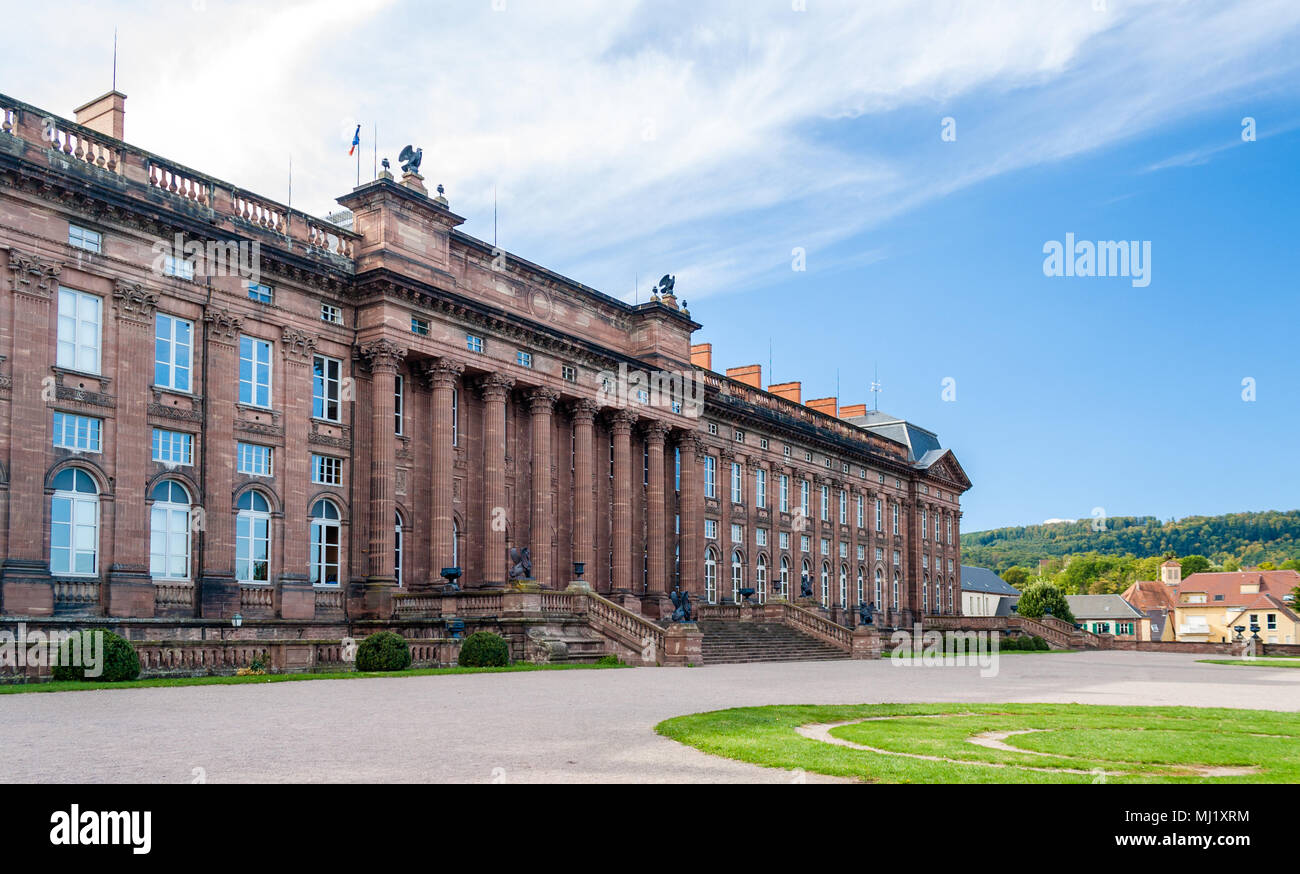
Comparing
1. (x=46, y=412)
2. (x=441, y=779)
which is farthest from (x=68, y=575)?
(x=441, y=779)

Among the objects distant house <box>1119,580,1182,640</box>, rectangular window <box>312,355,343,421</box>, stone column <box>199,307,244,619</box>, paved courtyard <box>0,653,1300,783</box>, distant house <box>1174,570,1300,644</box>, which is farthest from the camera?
distant house <box>1119,580,1182,640</box>

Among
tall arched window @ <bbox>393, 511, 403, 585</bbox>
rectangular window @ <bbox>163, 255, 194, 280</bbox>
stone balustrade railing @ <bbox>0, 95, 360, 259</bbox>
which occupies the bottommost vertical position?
tall arched window @ <bbox>393, 511, 403, 585</bbox>

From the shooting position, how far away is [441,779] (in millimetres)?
10633

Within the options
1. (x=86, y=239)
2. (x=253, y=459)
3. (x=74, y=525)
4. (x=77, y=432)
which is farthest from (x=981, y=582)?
(x=86, y=239)

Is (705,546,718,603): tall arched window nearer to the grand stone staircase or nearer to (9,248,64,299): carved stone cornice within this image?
the grand stone staircase

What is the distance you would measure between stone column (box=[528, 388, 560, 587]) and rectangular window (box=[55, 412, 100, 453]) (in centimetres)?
1805

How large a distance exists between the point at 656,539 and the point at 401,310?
20.3 m

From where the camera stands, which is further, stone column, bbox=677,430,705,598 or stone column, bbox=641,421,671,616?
stone column, bbox=677,430,705,598

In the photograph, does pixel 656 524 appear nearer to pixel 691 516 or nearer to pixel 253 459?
pixel 691 516

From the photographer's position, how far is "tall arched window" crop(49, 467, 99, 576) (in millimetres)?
29734

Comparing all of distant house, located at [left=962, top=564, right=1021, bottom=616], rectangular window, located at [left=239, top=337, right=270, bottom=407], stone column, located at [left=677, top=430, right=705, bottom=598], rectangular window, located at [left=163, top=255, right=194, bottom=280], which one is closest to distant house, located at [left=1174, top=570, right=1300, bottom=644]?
distant house, located at [left=962, top=564, right=1021, bottom=616]

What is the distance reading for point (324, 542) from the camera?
37875mm

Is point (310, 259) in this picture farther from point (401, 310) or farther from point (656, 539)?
point (656, 539)

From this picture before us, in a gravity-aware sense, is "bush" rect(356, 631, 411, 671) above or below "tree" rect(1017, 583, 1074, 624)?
above
